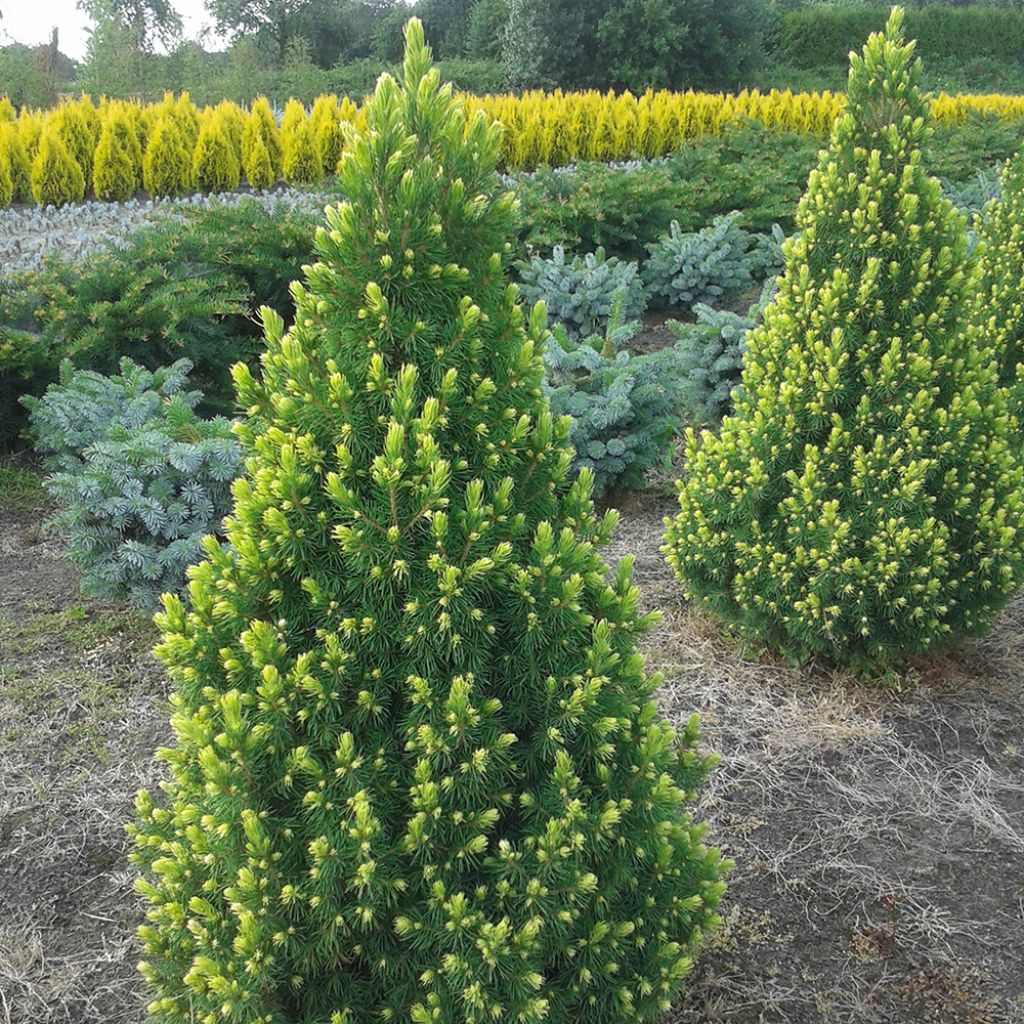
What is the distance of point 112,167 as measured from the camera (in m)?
8.91

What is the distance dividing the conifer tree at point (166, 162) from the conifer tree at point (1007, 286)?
7.48 meters

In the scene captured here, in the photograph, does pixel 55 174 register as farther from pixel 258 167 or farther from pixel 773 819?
pixel 773 819

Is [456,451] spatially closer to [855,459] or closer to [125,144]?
[855,459]

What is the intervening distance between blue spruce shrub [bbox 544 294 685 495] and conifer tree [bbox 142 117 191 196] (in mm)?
5531

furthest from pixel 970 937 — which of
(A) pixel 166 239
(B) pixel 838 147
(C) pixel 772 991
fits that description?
(A) pixel 166 239

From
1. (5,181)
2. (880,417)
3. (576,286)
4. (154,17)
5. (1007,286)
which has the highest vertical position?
(154,17)

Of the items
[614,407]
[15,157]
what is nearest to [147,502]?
[614,407]

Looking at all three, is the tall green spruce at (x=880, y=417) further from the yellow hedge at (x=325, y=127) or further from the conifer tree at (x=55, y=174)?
the conifer tree at (x=55, y=174)

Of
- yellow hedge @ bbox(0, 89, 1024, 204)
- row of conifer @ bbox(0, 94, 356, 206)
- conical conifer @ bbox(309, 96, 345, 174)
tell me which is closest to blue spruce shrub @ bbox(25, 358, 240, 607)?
yellow hedge @ bbox(0, 89, 1024, 204)

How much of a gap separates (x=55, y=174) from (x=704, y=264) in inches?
234

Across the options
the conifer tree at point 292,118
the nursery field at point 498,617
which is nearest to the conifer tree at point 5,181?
the nursery field at point 498,617

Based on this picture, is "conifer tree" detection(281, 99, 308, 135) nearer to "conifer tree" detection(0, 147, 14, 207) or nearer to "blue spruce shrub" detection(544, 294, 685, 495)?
"conifer tree" detection(0, 147, 14, 207)

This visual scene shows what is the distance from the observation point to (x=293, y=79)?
21188mm

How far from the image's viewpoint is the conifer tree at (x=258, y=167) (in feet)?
32.0
